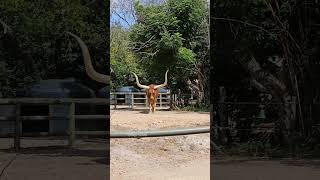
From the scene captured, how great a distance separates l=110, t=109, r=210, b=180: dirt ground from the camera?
5.52 m

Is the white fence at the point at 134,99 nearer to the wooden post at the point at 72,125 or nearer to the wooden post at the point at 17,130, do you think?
the wooden post at the point at 72,125

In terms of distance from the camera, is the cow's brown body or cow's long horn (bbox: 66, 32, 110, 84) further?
the cow's brown body

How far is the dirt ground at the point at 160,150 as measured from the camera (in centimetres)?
552

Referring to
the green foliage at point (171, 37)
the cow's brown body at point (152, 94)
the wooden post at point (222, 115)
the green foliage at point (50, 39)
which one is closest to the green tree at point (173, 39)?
the green foliage at point (171, 37)

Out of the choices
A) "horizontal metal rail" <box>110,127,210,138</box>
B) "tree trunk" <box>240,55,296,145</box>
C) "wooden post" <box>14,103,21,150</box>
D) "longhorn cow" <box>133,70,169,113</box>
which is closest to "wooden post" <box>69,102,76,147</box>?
"wooden post" <box>14,103,21,150</box>

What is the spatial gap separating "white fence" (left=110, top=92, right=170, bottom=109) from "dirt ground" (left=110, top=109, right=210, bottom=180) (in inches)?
3.8

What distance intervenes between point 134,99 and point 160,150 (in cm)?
69

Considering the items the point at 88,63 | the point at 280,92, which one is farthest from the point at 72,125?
the point at 280,92

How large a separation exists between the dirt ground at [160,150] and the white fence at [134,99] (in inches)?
3.8

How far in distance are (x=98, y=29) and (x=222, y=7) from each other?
4.33 feet

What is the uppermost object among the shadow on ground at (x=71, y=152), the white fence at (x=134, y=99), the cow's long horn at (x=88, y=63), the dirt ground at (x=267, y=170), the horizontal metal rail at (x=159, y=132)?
the cow's long horn at (x=88, y=63)

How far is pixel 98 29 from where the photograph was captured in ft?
16.1

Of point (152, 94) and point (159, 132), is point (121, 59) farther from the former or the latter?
point (159, 132)

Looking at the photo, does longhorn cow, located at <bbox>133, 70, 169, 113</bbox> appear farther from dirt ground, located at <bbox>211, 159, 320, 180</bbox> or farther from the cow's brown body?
dirt ground, located at <bbox>211, 159, 320, 180</bbox>
